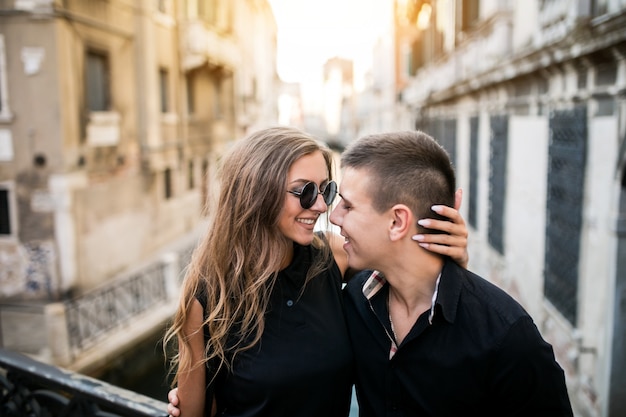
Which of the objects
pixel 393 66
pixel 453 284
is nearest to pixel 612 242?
pixel 453 284

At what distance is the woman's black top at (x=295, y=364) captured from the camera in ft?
6.18

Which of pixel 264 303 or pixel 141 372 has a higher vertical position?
pixel 264 303

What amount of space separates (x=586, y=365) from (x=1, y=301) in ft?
30.9

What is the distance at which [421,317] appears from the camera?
1.64 m

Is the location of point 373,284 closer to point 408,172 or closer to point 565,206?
point 408,172

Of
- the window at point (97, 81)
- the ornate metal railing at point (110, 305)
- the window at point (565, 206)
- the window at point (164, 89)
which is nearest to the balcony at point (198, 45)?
the window at point (164, 89)

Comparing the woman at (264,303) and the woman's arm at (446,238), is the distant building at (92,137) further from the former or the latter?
the woman's arm at (446,238)

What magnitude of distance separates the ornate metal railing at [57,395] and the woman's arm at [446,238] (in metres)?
1.09

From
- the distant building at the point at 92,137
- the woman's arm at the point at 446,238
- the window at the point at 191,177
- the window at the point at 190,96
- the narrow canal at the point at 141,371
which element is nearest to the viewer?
the woman's arm at the point at 446,238

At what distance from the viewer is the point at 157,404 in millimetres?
2004

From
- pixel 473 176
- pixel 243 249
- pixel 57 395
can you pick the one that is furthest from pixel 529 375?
pixel 473 176

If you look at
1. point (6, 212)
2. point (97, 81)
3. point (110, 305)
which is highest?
point (97, 81)

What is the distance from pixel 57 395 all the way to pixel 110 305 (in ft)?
25.7

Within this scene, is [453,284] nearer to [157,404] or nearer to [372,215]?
[372,215]
